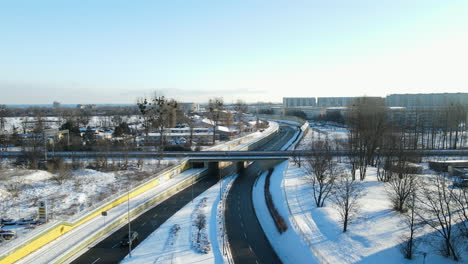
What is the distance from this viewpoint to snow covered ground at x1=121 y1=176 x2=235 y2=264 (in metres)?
16.4

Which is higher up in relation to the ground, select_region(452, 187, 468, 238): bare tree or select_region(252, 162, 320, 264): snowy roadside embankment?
select_region(452, 187, 468, 238): bare tree

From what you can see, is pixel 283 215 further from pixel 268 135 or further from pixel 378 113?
pixel 268 135

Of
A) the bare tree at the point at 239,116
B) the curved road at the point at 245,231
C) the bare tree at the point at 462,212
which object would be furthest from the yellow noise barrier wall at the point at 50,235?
the bare tree at the point at 239,116

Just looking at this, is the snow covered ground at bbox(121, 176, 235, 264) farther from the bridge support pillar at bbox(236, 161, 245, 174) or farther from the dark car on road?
the bridge support pillar at bbox(236, 161, 245, 174)

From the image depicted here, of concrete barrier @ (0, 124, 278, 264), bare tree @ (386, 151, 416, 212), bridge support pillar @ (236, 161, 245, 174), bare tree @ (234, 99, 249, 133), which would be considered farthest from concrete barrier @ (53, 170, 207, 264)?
bare tree @ (234, 99, 249, 133)

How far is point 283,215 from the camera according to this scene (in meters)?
22.2

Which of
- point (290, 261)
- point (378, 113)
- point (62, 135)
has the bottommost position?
point (290, 261)

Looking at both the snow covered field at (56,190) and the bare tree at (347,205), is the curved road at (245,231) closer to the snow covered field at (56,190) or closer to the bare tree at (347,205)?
the bare tree at (347,205)

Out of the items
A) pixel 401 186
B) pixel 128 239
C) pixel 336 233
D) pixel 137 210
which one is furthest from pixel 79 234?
pixel 401 186

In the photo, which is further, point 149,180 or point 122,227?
point 149,180

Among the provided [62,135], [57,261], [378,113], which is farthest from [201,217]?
[62,135]

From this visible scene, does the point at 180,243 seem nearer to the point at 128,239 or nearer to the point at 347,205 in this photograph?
the point at 128,239

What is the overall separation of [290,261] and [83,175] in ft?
77.2

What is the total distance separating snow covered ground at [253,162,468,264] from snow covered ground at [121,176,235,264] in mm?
3598
